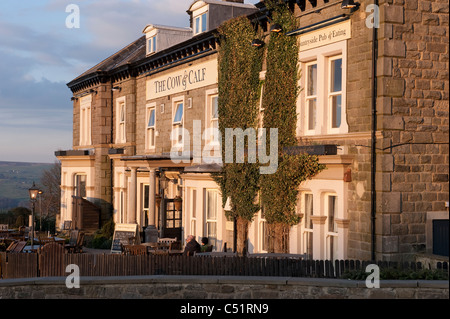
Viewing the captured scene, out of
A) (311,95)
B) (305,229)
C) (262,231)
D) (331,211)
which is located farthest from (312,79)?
(262,231)

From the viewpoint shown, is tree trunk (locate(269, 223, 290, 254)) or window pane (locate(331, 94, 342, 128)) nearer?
window pane (locate(331, 94, 342, 128))

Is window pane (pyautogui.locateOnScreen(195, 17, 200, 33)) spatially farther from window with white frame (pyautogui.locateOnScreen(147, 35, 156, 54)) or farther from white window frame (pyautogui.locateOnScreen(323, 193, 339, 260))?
white window frame (pyautogui.locateOnScreen(323, 193, 339, 260))

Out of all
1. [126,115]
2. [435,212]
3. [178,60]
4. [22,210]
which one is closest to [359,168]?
[435,212]

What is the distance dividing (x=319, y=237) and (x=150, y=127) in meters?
13.3

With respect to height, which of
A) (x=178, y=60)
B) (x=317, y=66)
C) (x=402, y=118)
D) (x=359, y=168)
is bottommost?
(x=359, y=168)

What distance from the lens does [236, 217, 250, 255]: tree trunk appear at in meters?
19.9

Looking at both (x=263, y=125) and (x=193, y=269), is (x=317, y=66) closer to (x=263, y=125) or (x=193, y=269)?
(x=263, y=125)

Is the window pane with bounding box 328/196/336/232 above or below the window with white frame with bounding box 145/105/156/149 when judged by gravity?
below

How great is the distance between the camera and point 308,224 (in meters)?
17.3

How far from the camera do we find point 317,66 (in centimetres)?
1662

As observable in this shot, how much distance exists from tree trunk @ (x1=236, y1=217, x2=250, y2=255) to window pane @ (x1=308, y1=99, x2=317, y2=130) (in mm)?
4230

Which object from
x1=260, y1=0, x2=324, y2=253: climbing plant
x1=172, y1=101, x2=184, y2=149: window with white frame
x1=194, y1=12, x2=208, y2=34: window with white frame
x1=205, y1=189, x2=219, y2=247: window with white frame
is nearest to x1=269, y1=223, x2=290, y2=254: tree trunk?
x1=260, y1=0, x2=324, y2=253: climbing plant

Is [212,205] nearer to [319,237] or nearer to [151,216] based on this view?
[151,216]
